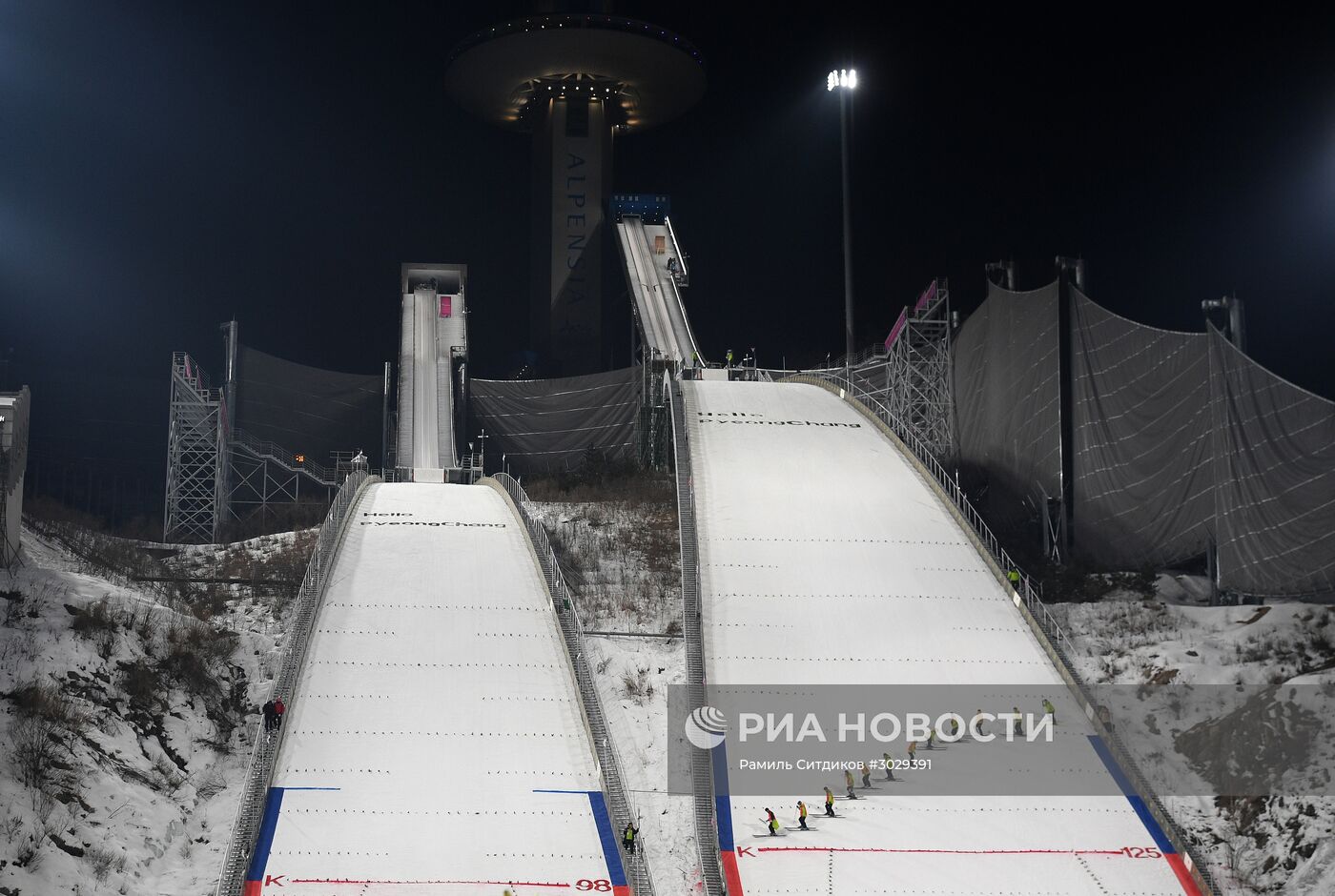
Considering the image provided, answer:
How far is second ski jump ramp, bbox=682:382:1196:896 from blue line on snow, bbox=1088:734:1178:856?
0.10 ft

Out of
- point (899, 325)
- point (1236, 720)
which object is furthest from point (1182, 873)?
point (899, 325)

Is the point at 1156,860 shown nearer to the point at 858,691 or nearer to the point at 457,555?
the point at 858,691

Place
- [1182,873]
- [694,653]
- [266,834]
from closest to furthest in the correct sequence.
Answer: [1182,873]
[266,834]
[694,653]

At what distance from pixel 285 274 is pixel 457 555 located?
25.1 meters

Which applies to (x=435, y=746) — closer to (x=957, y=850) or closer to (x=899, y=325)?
(x=957, y=850)

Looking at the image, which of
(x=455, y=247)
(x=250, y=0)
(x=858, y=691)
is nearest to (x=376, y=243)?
(x=455, y=247)

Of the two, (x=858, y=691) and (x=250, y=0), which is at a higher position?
(x=250, y=0)

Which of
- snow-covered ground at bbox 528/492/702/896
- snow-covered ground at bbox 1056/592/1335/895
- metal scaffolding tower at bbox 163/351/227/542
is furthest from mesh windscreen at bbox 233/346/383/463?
snow-covered ground at bbox 1056/592/1335/895

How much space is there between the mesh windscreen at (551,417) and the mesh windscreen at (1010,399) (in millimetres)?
9050

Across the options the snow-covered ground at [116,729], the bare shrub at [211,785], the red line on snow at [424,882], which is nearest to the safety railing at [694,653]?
the red line on snow at [424,882]

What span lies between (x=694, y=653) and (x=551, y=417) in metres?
18.7

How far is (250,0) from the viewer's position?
43.9 metres

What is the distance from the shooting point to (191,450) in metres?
32.6

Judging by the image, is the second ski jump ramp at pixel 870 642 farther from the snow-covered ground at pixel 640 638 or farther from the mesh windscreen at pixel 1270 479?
the mesh windscreen at pixel 1270 479
